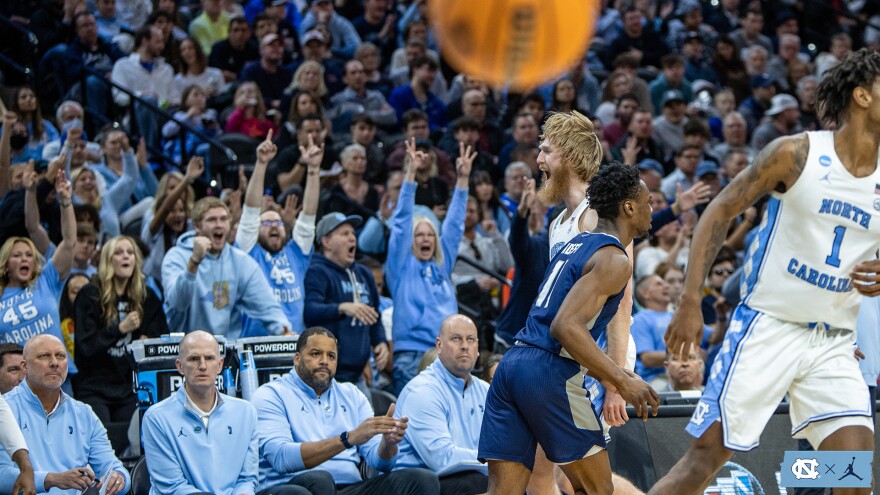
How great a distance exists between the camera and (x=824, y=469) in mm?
5125

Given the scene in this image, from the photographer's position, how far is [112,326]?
8.49m

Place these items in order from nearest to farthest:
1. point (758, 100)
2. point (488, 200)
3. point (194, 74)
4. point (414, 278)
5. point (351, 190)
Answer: point (414, 278)
point (351, 190)
point (488, 200)
point (194, 74)
point (758, 100)

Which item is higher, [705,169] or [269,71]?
[269,71]

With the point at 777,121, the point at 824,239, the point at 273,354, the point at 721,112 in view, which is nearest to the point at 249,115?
the point at 273,354

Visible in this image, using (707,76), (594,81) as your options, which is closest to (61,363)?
(594,81)

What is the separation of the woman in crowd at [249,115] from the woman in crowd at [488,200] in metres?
2.26

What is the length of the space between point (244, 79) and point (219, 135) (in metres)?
1.60

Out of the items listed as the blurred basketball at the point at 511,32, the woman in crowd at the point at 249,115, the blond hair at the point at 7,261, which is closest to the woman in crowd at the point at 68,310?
the blond hair at the point at 7,261

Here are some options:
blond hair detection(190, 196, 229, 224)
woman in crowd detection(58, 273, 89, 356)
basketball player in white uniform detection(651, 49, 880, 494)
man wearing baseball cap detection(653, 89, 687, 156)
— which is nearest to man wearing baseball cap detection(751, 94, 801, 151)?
man wearing baseball cap detection(653, 89, 687, 156)

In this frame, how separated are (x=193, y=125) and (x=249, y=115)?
577mm

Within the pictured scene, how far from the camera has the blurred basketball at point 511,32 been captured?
373 inches

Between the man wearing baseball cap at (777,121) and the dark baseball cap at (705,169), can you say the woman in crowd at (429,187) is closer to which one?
the dark baseball cap at (705,169)

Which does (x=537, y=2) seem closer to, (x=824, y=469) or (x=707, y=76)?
(x=824, y=469)

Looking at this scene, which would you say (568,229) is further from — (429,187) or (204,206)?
(429,187)
